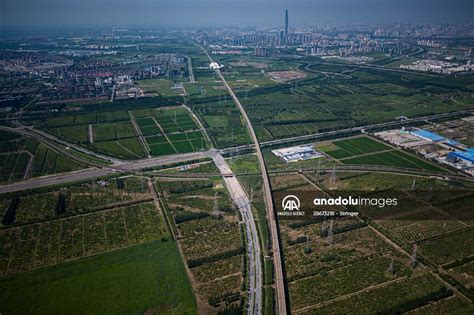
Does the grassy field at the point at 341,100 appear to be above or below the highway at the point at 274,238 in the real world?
above

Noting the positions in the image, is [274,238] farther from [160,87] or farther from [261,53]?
[261,53]

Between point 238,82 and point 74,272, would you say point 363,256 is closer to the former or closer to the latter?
point 74,272

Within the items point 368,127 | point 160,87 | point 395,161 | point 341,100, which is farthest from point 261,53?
point 395,161

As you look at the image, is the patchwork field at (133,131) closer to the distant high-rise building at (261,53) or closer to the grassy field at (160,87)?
the grassy field at (160,87)

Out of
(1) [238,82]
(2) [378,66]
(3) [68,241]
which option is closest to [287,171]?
(3) [68,241]

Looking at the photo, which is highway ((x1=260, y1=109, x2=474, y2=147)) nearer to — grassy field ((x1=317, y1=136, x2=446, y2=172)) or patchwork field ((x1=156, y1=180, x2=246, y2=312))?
grassy field ((x1=317, y1=136, x2=446, y2=172))

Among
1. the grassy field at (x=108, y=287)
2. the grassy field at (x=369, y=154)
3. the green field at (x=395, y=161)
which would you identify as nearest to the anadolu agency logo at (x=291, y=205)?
the grassy field at (x=369, y=154)
